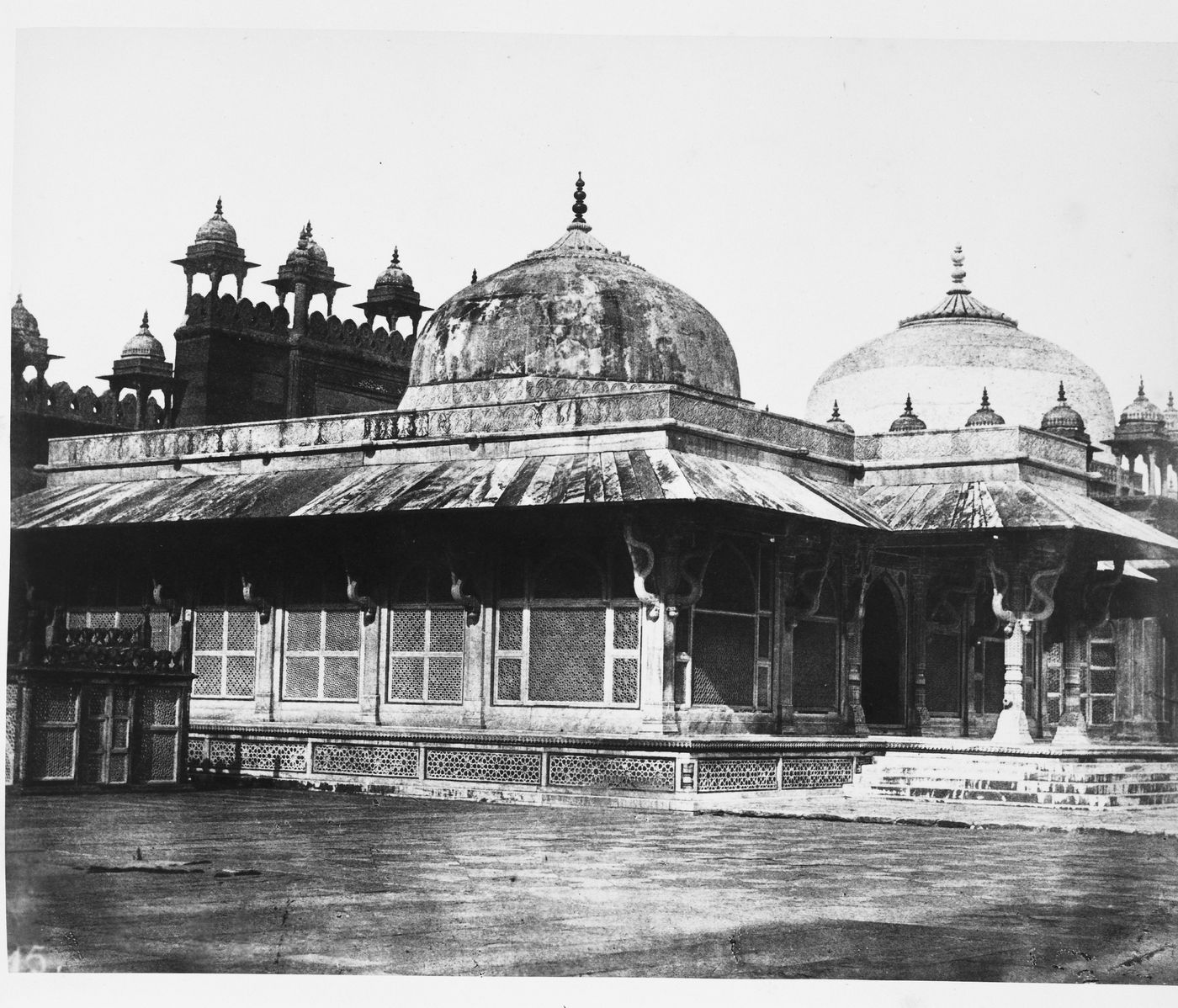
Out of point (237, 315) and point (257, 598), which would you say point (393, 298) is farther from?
point (257, 598)

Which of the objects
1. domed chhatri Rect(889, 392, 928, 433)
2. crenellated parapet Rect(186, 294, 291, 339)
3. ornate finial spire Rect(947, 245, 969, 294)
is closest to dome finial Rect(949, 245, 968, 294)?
ornate finial spire Rect(947, 245, 969, 294)

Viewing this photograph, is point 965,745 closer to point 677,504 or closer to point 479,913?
point 677,504

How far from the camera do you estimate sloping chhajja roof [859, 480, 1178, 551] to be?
22016 millimetres

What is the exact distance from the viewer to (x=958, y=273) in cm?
4166

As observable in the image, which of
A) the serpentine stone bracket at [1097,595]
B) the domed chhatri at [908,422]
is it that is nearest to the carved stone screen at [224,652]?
the serpentine stone bracket at [1097,595]

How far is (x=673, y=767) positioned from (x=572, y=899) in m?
8.25

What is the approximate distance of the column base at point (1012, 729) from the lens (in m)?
21.5

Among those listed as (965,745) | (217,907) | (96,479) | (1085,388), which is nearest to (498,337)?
(96,479)

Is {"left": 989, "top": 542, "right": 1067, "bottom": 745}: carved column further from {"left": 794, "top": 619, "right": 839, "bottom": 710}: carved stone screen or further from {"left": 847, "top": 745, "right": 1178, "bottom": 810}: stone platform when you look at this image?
{"left": 794, "top": 619, "right": 839, "bottom": 710}: carved stone screen

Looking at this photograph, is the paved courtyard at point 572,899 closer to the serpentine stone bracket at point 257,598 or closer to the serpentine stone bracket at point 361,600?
the serpentine stone bracket at point 361,600

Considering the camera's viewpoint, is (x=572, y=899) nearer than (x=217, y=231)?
Yes

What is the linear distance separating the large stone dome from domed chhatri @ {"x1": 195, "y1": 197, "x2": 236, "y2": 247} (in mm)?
12886

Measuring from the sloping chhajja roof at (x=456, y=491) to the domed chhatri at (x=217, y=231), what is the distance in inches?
384

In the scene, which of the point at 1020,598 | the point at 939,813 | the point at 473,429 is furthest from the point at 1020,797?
the point at 473,429
